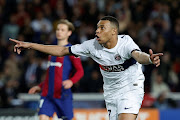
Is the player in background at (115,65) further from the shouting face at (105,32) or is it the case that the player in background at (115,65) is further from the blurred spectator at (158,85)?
the blurred spectator at (158,85)

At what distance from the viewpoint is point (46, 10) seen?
44.8 feet

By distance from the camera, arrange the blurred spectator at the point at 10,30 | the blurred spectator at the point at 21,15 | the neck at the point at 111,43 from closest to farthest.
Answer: the neck at the point at 111,43 < the blurred spectator at the point at 10,30 < the blurred spectator at the point at 21,15

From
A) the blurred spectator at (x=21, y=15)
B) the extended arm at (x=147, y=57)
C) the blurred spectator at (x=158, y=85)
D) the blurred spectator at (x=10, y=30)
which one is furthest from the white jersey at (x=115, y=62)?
the blurred spectator at (x=21, y=15)

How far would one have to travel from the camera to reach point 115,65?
19.2ft

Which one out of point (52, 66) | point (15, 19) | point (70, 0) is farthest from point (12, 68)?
point (52, 66)

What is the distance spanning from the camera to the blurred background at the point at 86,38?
36.4 ft

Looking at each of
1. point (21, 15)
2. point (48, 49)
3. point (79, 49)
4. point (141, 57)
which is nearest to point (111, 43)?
point (79, 49)

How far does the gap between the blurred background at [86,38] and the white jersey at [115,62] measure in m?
4.84

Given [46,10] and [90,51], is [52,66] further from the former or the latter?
[46,10]

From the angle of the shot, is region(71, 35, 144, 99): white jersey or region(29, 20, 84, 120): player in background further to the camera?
region(29, 20, 84, 120): player in background

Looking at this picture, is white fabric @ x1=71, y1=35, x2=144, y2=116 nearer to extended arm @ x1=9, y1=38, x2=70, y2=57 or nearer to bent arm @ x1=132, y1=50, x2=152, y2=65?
extended arm @ x1=9, y1=38, x2=70, y2=57

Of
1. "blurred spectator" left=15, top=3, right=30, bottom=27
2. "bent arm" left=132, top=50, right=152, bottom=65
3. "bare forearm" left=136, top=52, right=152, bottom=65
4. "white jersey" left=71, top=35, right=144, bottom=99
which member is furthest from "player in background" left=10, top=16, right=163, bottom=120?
"blurred spectator" left=15, top=3, right=30, bottom=27

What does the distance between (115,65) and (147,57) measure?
85cm

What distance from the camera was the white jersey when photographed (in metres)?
5.79
